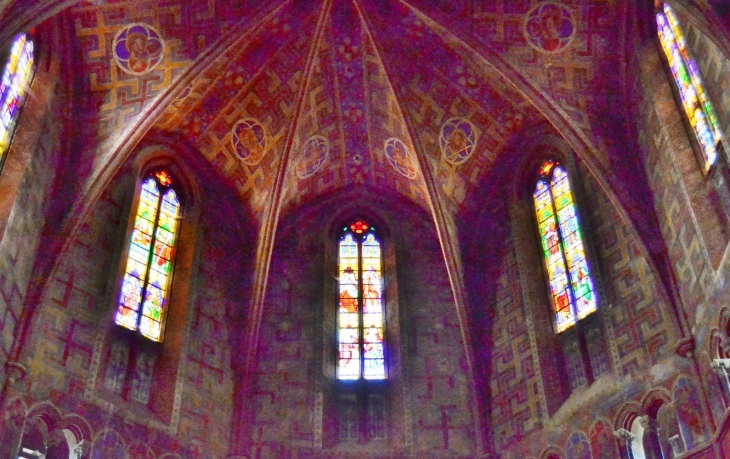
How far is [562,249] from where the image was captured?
17.6 m

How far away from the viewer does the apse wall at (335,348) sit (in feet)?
56.4

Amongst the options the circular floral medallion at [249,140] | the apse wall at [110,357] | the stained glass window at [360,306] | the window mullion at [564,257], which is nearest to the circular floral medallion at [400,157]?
the stained glass window at [360,306]

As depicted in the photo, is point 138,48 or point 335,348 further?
point 335,348

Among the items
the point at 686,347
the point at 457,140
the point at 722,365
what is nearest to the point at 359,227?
the point at 457,140

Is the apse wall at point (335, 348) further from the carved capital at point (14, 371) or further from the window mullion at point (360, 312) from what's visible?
the carved capital at point (14, 371)

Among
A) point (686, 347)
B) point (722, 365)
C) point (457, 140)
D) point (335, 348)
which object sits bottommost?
point (722, 365)

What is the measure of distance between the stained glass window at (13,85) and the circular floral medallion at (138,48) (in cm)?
172

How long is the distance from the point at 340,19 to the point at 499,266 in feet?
19.4

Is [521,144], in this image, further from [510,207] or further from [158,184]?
[158,184]

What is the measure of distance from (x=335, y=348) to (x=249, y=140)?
4787 mm

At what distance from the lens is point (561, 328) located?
16.9 m

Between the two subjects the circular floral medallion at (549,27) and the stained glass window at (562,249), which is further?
the circular floral medallion at (549,27)

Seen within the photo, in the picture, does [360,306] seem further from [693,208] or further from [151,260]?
[693,208]

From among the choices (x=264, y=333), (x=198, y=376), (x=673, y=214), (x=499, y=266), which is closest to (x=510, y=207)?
(x=499, y=266)
